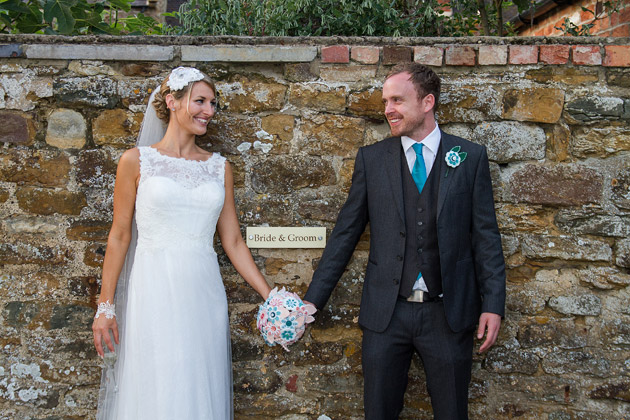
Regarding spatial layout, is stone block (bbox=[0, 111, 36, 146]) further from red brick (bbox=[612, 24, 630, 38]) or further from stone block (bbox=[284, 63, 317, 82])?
red brick (bbox=[612, 24, 630, 38])

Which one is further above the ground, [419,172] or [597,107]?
[597,107]

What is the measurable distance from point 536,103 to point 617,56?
1.59 feet

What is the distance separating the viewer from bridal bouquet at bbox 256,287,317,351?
2.71m

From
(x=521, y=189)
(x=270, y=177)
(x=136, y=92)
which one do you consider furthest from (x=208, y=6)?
(x=521, y=189)

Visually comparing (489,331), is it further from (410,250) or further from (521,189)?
(521,189)

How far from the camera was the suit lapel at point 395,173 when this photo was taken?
263 cm

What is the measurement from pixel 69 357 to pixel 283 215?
56.2 inches

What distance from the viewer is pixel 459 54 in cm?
301

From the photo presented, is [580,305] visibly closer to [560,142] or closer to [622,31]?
[560,142]

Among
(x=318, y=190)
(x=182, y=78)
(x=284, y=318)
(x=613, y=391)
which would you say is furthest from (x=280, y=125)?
(x=613, y=391)

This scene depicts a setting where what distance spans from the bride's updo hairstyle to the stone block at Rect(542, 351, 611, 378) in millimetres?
2326

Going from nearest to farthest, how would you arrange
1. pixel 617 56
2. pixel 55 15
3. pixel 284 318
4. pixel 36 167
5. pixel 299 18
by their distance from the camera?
pixel 284 318 → pixel 617 56 → pixel 36 167 → pixel 55 15 → pixel 299 18

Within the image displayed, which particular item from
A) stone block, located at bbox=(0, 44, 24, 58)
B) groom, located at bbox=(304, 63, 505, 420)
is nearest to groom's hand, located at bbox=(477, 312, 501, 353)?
groom, located at bbox=(304, 63, 505, 420)

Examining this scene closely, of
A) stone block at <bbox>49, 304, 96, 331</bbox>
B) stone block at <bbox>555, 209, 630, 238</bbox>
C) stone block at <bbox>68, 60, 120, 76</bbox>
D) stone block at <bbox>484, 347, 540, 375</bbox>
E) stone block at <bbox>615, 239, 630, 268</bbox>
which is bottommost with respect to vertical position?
stone block at <bbox>484, 347, 540, 375</bbox>
